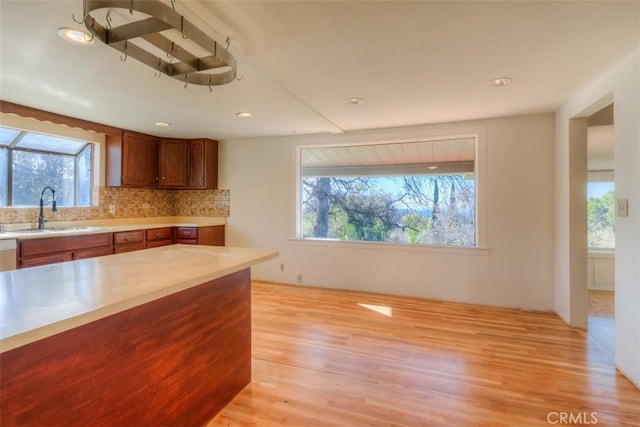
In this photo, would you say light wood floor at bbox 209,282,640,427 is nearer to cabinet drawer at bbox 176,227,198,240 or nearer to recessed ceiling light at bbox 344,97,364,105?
cabinet drawer at bbox 176,227,198,240

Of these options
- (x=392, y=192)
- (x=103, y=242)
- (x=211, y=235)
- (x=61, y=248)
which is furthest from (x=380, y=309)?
(x=61, y=248)

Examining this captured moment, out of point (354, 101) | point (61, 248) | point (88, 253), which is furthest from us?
point (88, 253)

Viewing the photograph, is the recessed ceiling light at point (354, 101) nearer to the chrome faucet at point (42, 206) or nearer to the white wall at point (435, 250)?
the white wall at point (435, 250)

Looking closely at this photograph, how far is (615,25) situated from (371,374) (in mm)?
2528

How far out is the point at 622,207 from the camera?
2.16m

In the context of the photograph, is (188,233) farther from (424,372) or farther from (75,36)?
(424,372)

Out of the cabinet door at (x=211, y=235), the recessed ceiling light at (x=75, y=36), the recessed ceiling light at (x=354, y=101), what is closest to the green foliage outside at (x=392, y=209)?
the cabinet door at (x=211, y=235)

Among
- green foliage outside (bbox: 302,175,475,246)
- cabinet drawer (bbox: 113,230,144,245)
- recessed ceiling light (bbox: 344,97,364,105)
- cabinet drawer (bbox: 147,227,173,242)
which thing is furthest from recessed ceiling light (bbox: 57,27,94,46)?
green foliage outside (bbox: 302,175,475,246)

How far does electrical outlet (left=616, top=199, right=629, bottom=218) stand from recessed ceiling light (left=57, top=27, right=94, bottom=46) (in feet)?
11.6

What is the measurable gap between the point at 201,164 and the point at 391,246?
2965 millimetres

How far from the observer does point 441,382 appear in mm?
2053

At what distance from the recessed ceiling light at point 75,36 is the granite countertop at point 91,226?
6.59 feet

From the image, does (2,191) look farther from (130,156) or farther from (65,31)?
(65,31)

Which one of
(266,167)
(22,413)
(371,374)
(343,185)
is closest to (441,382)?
(371,374)
